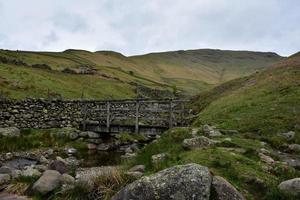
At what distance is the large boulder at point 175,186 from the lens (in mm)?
10555

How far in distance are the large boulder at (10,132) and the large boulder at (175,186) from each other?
21.1 m

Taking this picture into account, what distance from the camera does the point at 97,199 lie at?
41.2 ft

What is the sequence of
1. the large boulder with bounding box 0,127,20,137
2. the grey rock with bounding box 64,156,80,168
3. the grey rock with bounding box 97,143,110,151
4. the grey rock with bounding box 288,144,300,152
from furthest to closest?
the grey rock with bounding box 97,143,110,151
the large boulder with bounding box 0,127,20,137
the grey rock with bounding box 64,156,80,168
the grey rock with bounding box 288,144,300,152

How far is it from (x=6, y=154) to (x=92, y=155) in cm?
587

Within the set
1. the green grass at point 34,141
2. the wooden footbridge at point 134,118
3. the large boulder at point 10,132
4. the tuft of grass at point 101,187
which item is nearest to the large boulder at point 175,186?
the tuft of grass at point 101,187

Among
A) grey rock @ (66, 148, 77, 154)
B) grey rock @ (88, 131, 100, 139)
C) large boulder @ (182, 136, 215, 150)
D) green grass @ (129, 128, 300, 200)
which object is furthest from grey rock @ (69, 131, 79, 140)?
large boulder @ (182, 136, 215, 150)

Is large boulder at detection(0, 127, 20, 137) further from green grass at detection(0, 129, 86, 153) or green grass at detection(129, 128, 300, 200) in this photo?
green grass at detection(129, 128, 300, 200)

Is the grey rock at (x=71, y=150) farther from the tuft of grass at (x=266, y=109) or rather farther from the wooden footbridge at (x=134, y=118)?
the tuft of grass at (x=266, y=109)

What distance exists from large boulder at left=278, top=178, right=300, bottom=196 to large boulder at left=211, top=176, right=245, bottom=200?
1.30 meters

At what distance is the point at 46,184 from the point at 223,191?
694 cm

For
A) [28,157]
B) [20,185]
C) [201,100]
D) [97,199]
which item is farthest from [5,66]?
[97,199]

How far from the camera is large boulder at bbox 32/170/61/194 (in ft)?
47.1

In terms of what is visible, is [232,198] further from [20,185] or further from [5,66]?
[5,66]

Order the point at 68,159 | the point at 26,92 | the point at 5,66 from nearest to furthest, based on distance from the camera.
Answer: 1. the point at 68,159
2. the point at 26,92
3. the point at 5,66
